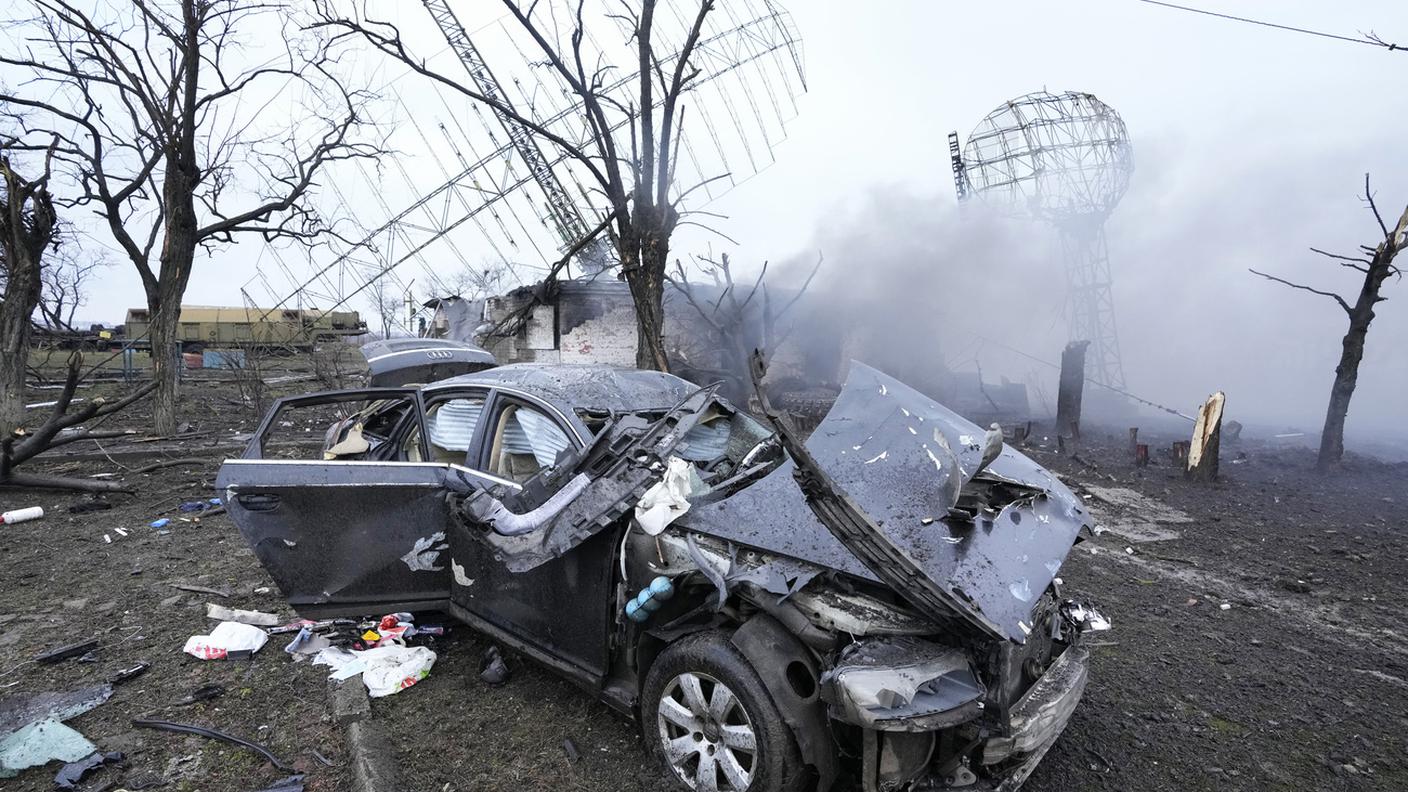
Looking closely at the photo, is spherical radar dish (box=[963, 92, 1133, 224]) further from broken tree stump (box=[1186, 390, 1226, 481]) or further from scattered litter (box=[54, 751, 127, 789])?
scattered litter (box=[54, 751, 127, 789])

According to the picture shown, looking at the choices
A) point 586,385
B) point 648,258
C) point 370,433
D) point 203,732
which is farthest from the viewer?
point 648,258

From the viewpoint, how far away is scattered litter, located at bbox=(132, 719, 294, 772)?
302cm

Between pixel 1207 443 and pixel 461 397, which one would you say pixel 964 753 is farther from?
pixel 1207 443

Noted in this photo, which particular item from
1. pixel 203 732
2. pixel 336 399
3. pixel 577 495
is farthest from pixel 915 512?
pixel 336 399

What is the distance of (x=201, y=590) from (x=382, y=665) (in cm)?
224

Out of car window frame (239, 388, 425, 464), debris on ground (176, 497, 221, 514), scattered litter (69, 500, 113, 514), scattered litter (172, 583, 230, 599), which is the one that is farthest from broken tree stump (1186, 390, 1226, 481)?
scattered litter (69, 500, 113, 514)

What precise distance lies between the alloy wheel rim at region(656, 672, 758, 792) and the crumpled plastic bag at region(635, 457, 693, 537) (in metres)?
0.58

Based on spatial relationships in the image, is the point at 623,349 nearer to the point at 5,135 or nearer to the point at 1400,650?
the point at 5,135

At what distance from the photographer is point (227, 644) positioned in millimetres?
3971

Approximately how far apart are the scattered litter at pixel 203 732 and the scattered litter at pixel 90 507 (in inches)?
216

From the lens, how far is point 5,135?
11320 mm

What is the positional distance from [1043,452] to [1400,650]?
709 cm

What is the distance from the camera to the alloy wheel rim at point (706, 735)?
2.53 m

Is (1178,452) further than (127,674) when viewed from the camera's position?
Yes
